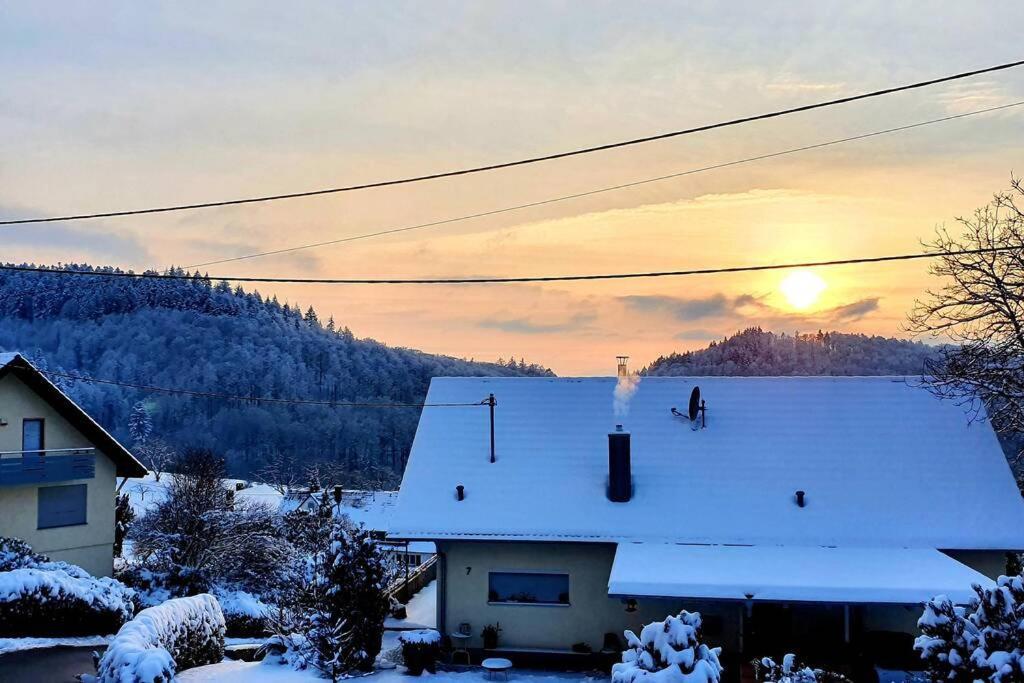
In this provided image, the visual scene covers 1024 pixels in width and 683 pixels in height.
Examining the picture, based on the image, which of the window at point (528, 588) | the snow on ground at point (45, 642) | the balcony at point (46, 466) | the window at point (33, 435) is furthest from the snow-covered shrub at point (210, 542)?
the window at point (528, 588)

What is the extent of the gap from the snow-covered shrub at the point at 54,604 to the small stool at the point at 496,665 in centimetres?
897

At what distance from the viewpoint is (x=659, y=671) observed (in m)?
9.36

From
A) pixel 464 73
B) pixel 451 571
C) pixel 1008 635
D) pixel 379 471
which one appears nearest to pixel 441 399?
pixel 451 571

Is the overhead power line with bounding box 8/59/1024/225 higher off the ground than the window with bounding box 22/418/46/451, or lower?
higher

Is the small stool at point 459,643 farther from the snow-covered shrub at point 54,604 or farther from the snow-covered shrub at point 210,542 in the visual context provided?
the snow-covered shrub at point 210,542

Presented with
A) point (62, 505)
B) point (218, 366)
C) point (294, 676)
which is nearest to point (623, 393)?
point (294, 676)

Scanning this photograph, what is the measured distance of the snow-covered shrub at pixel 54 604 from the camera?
18.3 metres

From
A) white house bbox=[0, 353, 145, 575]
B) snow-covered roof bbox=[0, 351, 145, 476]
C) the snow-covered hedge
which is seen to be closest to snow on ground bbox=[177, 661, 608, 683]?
the snow-covered hedge

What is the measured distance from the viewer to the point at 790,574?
51.2 feet

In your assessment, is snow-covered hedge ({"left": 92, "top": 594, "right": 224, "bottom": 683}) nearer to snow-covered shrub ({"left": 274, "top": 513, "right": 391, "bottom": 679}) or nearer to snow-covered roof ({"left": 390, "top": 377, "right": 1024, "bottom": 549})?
snow-covered shrub ({"left": 274, "top": 513, "right": 391, "bottom": 679})

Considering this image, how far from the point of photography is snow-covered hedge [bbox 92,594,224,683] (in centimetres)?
1228

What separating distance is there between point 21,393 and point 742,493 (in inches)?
795

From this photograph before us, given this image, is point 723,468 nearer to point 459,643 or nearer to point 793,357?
point 459,643

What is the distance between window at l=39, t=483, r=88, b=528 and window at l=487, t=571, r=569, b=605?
14.8 metres
